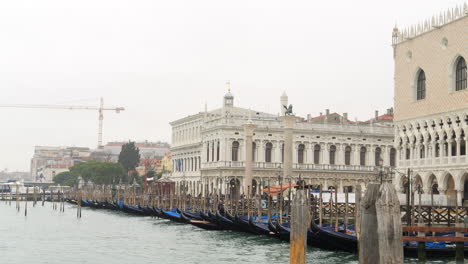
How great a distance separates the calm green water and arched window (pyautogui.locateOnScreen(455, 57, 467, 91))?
12.2 m

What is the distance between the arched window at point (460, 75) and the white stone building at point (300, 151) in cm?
1572

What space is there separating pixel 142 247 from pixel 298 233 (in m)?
9.98

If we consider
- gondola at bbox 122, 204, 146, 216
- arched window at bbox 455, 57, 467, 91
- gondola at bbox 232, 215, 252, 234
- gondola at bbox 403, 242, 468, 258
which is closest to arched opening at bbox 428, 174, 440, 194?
arched window at bbox 455, 57, 467, 91

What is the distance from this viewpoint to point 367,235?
9477 millimetres

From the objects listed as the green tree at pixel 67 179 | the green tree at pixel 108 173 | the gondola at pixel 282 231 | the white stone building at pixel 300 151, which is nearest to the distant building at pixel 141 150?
the green tree at pixel 67 179

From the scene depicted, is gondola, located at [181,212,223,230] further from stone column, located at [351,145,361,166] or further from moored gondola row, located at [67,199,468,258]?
stone column, located at [351,145,361,166]

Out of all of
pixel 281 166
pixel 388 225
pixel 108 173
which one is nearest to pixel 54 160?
pixel 108 173

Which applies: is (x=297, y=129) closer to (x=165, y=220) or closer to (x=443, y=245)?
(x=165, y=220)

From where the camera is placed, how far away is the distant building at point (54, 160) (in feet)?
424

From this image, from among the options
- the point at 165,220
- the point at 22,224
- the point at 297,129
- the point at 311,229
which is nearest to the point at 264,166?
the point at 297,129

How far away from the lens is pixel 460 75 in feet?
105

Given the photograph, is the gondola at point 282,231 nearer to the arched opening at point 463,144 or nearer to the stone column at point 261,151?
the arched opening at point 463,144

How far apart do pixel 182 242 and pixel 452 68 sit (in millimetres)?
15026

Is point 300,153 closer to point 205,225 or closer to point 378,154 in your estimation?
point 378,154
